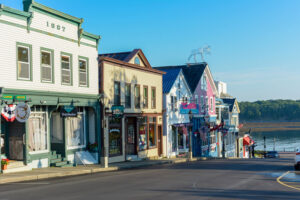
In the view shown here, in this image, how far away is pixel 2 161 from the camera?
1888 cm

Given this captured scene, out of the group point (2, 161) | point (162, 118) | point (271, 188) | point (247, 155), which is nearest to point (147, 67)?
point (162, 118)

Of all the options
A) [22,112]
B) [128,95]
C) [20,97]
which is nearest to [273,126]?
[128,95]

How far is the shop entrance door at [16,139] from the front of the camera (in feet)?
67.6

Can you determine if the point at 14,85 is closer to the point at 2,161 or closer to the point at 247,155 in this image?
the point at 2,161

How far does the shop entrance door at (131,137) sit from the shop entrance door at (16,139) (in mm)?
11294

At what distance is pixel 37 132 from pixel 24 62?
3.88 m

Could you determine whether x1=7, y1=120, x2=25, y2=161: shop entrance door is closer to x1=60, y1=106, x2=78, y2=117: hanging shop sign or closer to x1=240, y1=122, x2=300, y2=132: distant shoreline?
x1=60, y1=106, x2=78, y2=117: hanging shop sign

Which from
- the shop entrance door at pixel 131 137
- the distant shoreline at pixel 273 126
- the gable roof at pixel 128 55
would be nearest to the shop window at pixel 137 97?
the shop entrance door at pixel 131 137

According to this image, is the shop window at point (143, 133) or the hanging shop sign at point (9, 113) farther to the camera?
the shop window at point (143, 133)

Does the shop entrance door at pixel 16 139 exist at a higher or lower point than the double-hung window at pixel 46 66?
lower

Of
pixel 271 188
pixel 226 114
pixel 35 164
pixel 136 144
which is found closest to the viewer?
pixel 271 188

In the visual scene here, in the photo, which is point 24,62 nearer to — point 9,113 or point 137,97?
point 9,113

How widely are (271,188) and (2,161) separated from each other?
468 inches

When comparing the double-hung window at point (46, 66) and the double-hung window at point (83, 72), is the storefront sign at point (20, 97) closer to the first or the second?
the double-hung window at point (46, 66)
